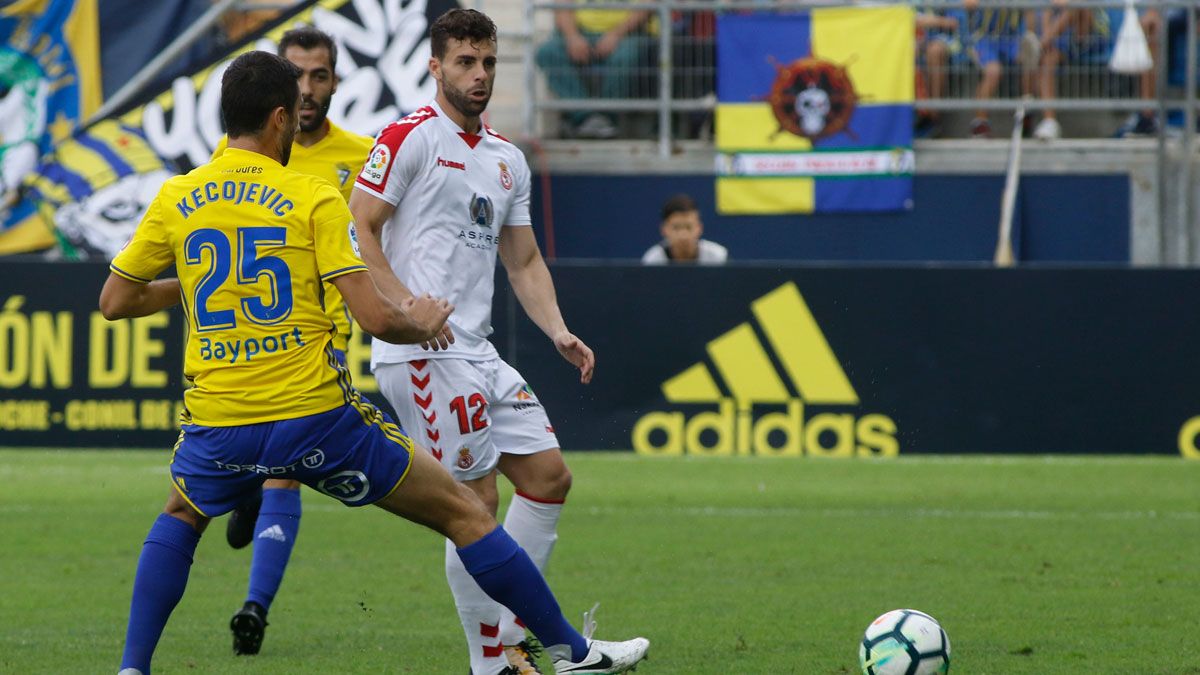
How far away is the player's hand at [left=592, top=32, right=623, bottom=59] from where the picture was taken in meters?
17.9

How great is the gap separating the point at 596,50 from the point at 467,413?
12.5m

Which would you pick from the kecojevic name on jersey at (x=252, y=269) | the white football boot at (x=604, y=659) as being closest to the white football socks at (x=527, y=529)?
the white football boot at (x=604, y=659)

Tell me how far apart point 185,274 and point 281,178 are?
38 centimetres

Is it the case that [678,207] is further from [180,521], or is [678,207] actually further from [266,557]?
[180,521]

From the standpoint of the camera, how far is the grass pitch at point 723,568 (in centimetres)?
638

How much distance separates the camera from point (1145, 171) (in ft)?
57.4

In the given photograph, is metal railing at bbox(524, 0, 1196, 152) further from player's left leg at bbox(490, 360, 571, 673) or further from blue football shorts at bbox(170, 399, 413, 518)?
blue football shorts at bbox(170, 399, 413, 518)

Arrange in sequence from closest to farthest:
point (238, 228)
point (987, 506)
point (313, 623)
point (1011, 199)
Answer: point (238, 228) → point (313, 623) → point (987, 506) → point (1011, 199)

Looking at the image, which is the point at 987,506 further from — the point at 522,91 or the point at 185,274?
the point at 522,91

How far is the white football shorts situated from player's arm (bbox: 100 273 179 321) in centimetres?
97

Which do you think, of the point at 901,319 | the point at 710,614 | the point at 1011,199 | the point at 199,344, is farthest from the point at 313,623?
the point at 1011,199

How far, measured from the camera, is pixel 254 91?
497cm

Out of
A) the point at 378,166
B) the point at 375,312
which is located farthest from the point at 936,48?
the point at 375,312

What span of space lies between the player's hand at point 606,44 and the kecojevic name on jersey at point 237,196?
13.3m
